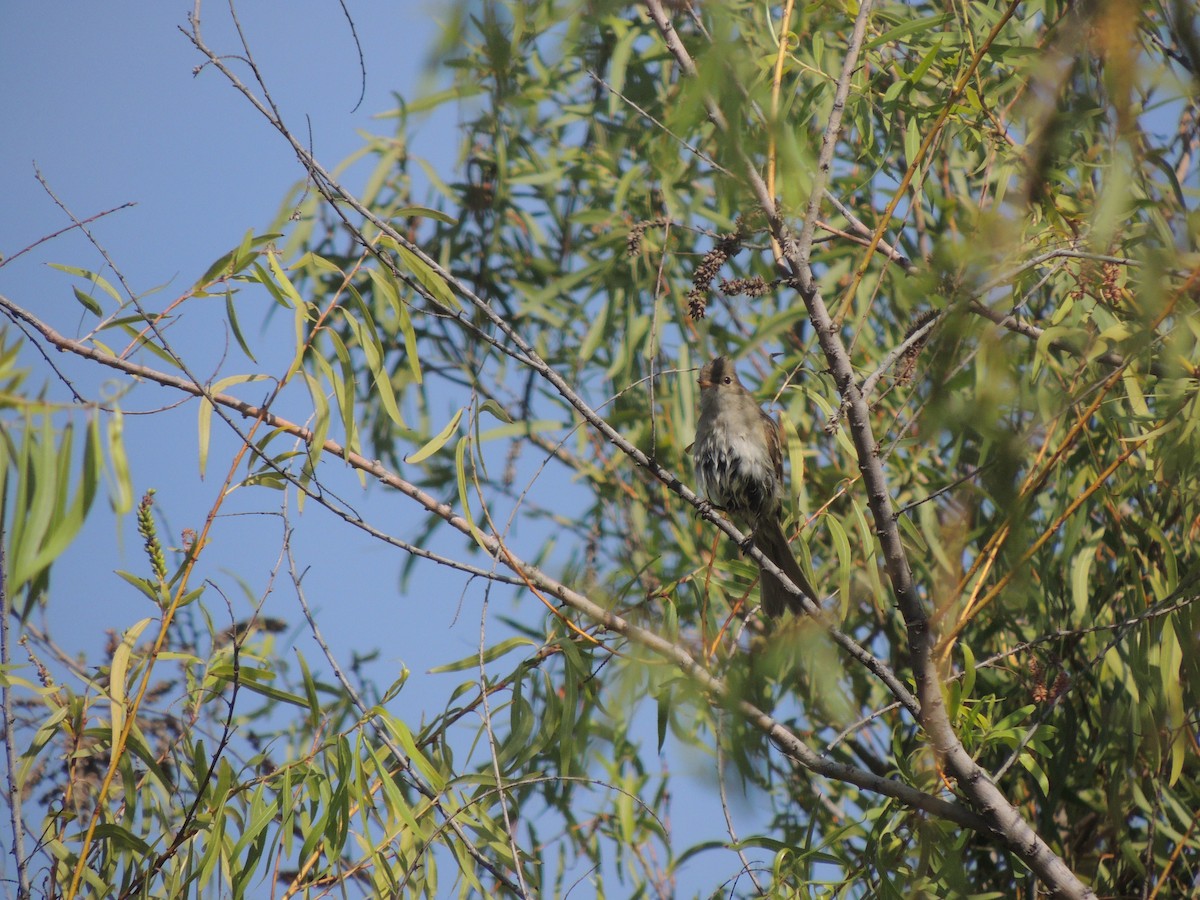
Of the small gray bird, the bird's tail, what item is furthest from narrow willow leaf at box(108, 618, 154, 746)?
the small gray bird

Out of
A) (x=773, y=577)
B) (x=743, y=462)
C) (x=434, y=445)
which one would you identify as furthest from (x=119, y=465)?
(x=743, y=462)

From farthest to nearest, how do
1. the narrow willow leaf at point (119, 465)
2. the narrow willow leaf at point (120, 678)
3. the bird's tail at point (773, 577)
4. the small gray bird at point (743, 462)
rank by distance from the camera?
the small gray bird at point (743, 462), the bird's tail at point (773, 577), the narrow willow leaf at point (120, 678), the narrow willow leaf at point (119, 465)

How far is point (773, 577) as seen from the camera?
10.3 ft

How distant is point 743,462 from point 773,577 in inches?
66.3

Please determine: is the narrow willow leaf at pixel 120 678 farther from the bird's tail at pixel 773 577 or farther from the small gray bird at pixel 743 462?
the small gray bird at pixel 743 462

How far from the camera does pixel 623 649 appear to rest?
2.74m

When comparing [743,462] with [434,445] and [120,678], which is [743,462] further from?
[120,678]

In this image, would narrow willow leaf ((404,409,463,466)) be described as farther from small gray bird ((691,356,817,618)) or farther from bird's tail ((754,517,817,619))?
small gray bird ((691,356,817,618))

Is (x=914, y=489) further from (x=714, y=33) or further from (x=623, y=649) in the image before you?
(x=714, y=33)

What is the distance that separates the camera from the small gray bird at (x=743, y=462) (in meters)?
4.71

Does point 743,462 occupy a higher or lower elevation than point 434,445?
higher

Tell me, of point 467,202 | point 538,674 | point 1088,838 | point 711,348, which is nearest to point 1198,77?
point 538,674

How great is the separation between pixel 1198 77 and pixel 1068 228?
74.8 inches

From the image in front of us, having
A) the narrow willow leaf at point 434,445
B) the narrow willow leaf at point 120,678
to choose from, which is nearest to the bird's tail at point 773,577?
the narrow willow leaf at point 434,445
